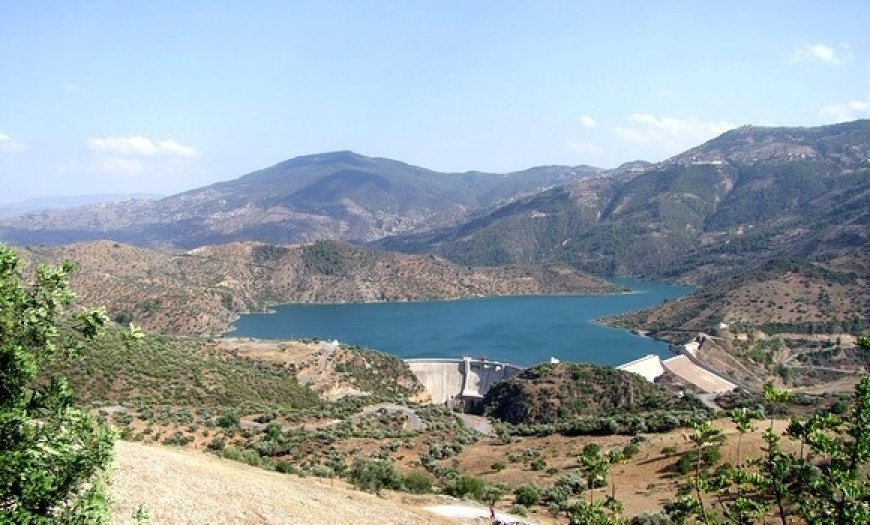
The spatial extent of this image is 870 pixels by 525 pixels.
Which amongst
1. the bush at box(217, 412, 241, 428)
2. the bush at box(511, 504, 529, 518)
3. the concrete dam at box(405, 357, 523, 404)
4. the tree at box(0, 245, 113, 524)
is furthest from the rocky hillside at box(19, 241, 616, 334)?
the tree at box(0, 245, 113, 524)

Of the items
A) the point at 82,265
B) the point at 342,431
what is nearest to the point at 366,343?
the point at 82,265

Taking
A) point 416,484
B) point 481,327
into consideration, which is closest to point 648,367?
point 481,327

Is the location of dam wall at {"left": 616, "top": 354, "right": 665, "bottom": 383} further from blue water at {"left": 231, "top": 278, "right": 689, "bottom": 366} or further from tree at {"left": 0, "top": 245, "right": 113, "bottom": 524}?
tree at {"left": 0, "top": 245, "right": 113, "bottom": 524}

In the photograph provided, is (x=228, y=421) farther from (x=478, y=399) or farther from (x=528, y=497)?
(x=478, y=399)

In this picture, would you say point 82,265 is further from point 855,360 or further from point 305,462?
point 855,360

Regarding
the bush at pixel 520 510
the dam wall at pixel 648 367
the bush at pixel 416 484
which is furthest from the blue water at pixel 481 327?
the bush at pixel 520 510
